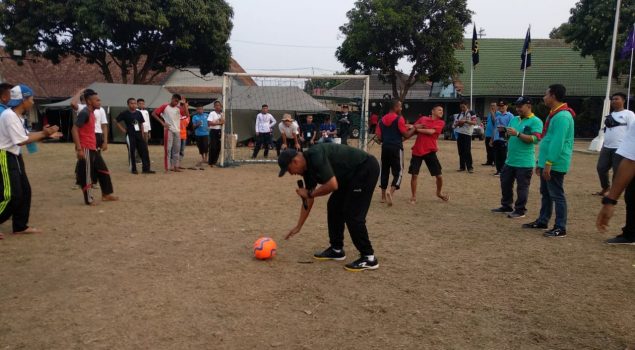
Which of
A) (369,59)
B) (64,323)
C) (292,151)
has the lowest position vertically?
(64,323)

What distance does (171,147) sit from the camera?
12391 millimetres

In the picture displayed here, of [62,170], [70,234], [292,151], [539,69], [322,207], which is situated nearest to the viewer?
[292,151]

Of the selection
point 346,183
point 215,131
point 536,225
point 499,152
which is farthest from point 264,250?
point 215,131

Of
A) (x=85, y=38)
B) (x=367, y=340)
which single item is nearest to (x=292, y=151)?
(x=367, y=340)

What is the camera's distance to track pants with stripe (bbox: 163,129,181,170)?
39.8 feet

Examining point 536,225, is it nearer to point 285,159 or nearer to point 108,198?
point 285,159

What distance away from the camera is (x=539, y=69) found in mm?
35062

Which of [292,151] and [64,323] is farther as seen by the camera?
[292,151]

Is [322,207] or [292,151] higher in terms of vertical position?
[292,151]

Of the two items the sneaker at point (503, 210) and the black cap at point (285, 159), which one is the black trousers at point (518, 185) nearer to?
the sneaker at point (503, 210)

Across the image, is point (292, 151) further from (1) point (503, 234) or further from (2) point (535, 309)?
(1) point (503, 234)

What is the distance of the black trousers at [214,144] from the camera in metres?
14.0

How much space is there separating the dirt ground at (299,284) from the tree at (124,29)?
18243mm

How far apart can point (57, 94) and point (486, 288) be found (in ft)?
129
